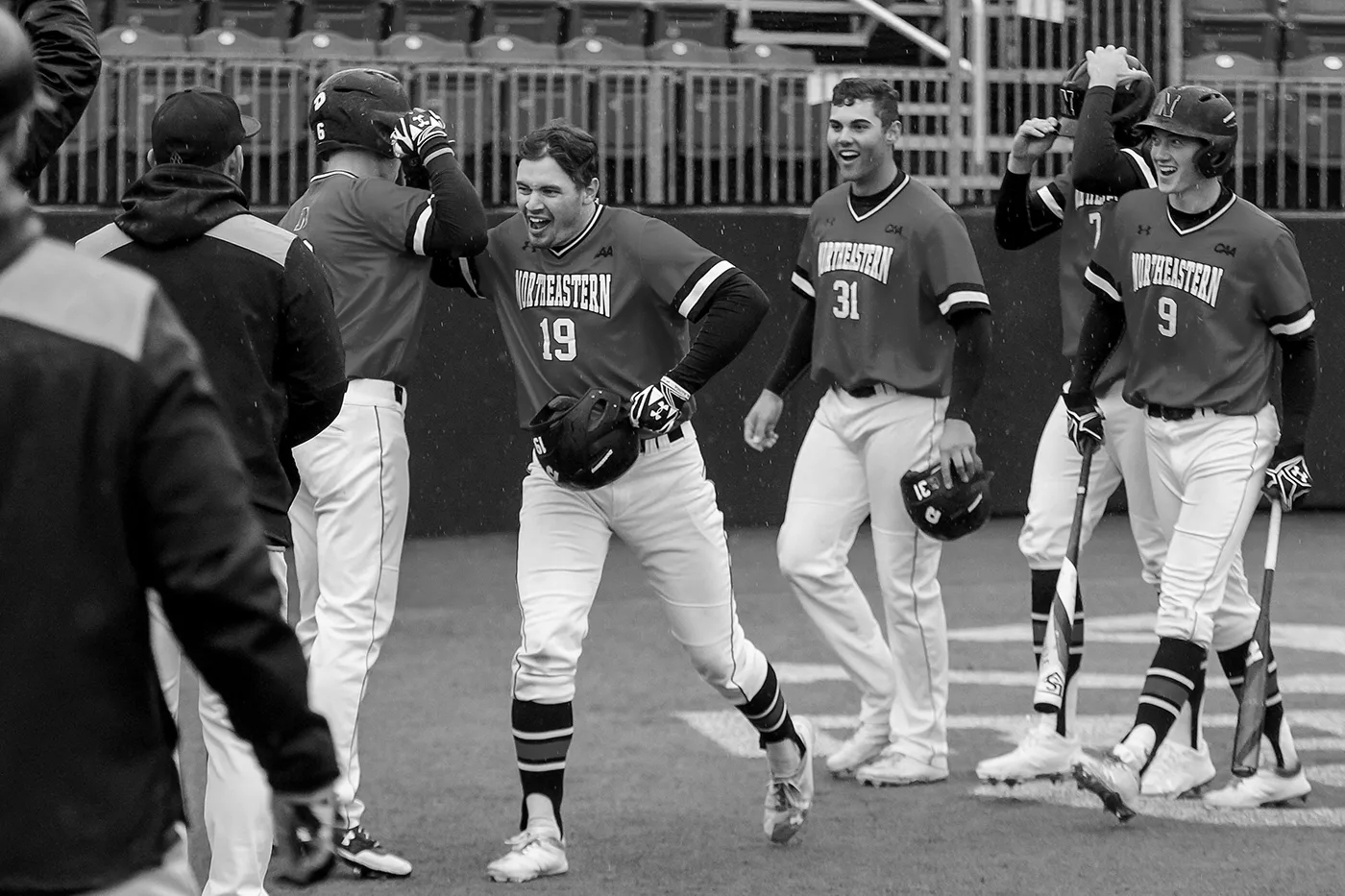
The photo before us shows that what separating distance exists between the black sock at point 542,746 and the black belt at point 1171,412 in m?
2.19

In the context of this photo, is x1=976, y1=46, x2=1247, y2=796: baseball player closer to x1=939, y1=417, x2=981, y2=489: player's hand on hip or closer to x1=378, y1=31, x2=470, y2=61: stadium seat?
x1=939, y1=417, x2=981, y2=489: player's hand on hip

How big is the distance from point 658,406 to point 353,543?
0.94 metres

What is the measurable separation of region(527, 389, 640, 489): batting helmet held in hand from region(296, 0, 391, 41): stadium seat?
925 centimetres

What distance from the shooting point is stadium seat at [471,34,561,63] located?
13188mm

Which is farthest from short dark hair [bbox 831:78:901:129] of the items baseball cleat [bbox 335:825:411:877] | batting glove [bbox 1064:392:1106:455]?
baseball cleat [bbox 335:825:411:877]

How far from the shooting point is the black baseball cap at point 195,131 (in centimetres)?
404

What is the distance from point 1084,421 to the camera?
6000 mm

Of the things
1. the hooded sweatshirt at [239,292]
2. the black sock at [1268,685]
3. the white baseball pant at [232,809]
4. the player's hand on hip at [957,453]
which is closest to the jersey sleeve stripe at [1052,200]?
the player's hand on hip at [957,453]

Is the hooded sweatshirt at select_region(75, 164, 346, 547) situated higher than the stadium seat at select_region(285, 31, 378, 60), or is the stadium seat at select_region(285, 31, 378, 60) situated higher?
the stadium seat at select_region(285, 31, 378, 60)

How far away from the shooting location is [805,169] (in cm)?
1219

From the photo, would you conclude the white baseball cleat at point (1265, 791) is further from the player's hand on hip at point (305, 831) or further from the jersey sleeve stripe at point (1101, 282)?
the player's hand on hip at point (305, 831)

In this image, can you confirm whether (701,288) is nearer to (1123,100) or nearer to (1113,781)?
(1113,781)

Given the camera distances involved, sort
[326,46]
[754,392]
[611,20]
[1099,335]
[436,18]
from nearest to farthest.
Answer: [1099,335], [754,392], [326,46], [436,18], [611,20]

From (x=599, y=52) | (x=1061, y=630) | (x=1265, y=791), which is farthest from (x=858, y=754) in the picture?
(x=599, y=52)
